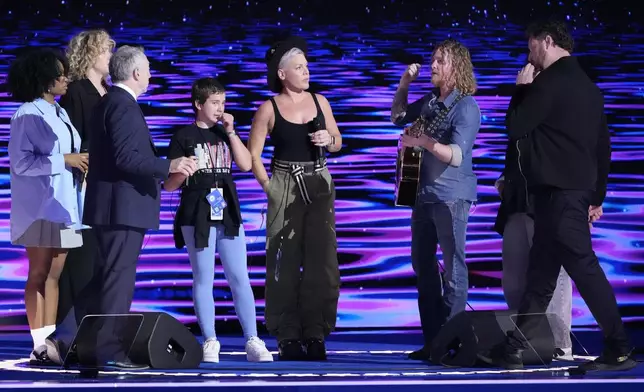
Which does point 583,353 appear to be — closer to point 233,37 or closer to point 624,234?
point 624,234

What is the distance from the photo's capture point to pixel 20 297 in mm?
7617

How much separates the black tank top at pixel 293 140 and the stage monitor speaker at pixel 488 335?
1164 millimetres

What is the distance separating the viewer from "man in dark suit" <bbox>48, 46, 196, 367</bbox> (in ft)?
17.1

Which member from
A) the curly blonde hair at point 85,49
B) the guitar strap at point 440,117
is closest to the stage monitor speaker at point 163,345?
the curly blonde hair at point 85,49

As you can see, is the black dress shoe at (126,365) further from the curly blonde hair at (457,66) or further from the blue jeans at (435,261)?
the curly blonde hair at (457,66)

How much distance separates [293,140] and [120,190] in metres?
1.07

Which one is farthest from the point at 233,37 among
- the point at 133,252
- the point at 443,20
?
the point at 133,252

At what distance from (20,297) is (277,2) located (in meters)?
2.58

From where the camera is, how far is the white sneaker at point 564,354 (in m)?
5.74

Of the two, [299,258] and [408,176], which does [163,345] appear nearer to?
[299,258]

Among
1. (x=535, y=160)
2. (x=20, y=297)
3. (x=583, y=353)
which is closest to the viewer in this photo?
(x=535, y=160)

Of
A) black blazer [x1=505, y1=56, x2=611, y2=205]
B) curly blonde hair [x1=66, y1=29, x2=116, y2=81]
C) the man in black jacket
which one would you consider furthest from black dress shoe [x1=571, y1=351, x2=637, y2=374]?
curly blonde hair [x1=66, y1=29, x2=116, y2=81]

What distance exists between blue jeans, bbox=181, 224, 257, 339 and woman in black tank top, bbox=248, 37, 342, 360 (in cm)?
25

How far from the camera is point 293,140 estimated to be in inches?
235
